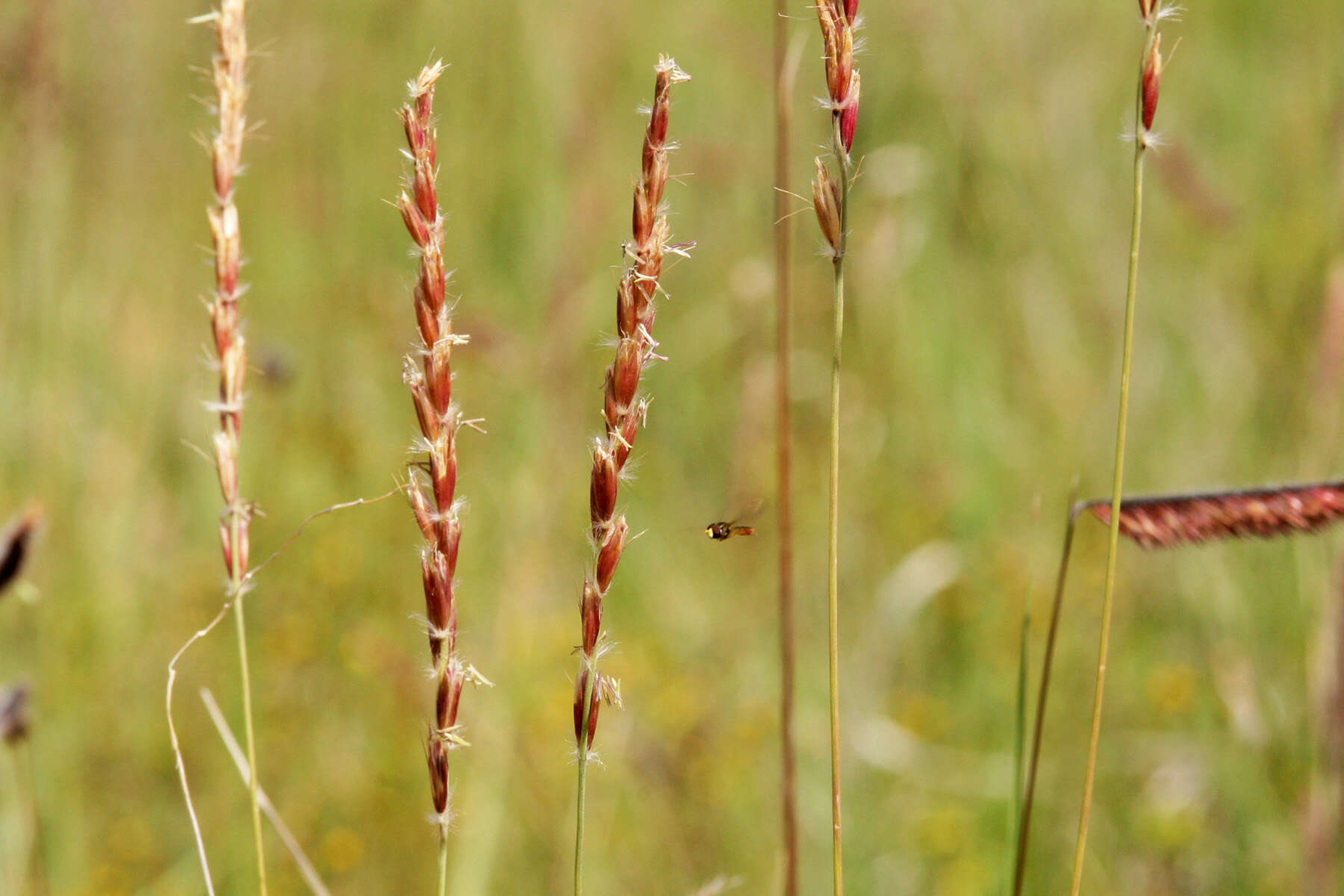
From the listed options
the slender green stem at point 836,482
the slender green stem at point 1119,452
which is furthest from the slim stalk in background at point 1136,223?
the slender green stem at point 836,482

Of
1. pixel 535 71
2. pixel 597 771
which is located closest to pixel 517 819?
pixel 597 771

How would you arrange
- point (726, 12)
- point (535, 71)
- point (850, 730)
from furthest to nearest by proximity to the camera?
point (726, 12) → point (535, 71) → point (850, 730)

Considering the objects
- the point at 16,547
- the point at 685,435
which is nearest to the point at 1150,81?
the point at 16,547

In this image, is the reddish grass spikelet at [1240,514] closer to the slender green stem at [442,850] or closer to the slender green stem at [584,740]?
the slender green stem at [584,740]

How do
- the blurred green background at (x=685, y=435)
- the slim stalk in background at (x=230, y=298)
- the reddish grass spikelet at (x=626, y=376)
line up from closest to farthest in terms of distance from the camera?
the reddish grass spikelet at (x=626, y=376)
the slim stalk in background at (x=230, y=298)
the blurred green background at (x=685, y=435)

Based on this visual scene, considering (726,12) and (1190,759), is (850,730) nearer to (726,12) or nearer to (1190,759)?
(1190,759)
